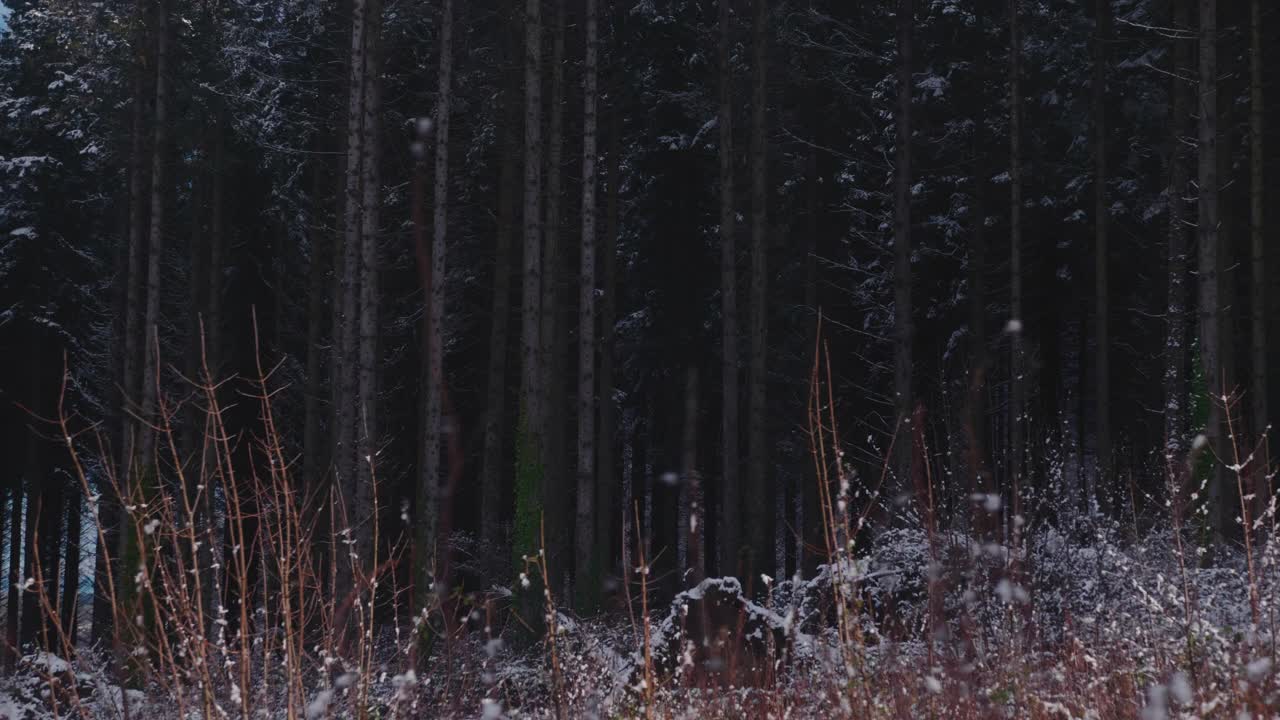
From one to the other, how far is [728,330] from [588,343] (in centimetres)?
248

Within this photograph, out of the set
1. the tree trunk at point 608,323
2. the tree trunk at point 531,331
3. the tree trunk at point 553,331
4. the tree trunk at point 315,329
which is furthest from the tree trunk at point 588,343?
the tree trunk at point 315,329

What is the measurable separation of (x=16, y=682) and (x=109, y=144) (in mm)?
12598

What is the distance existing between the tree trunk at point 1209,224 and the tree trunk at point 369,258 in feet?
35.6

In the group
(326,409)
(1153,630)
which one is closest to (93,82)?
(326,409)

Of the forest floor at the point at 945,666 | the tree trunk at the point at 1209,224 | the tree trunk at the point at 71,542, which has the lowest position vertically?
the tree trunk at the point at 71,542

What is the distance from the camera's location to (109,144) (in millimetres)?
19859

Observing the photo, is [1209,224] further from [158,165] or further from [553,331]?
[158,165]

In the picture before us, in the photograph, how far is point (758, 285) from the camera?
56.0 ft

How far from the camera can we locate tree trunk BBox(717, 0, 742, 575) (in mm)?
16422

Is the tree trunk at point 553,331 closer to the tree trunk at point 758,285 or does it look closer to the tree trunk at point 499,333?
the tree trunk at point 499,333

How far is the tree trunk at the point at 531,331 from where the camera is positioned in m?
15.0

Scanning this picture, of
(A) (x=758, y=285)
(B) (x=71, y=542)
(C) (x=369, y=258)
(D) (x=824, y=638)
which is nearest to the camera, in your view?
(D) (x=824, y=638)

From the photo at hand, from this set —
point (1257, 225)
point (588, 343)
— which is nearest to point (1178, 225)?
point (1257, 225)

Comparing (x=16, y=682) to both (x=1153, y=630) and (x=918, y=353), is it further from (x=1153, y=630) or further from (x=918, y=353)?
(x=918, y=353)
